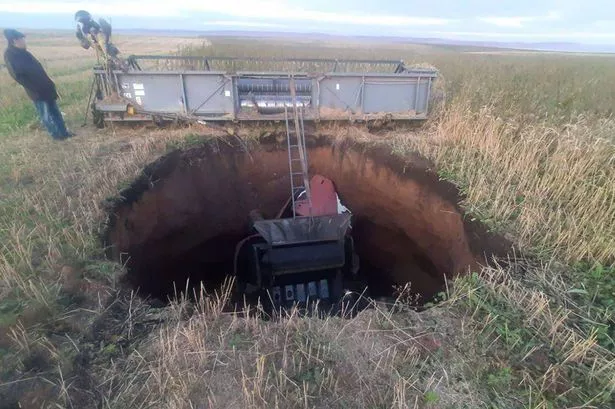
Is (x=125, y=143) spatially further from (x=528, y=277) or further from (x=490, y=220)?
(x=528, y=277)

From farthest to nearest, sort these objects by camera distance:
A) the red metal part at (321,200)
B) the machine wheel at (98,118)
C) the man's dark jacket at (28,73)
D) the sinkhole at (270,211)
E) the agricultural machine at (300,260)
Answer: the machine wheel at (98,118) → the red metal part at (321,200) → the man's dark jacket at (28,73) → the agricultural machine at (300,260) → the sinkhole at (270,211)

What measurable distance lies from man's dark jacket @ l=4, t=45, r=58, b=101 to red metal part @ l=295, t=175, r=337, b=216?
4.81 metres

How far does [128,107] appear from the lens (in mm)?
6863

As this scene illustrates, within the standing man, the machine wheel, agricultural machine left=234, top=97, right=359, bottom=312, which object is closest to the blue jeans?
the standing man

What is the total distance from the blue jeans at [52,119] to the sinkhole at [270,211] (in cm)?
240

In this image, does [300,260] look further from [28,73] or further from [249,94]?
[28,73]

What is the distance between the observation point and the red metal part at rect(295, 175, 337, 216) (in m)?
6.48

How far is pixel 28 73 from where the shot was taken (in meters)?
6.37

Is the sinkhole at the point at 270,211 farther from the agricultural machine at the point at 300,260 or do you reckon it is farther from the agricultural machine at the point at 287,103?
the agricultural machine at the point at 300,260

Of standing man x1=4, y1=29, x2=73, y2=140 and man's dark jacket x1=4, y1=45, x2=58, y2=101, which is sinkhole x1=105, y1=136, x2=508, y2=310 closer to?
standing man x1=4, y1=29, x2=73, y2=140

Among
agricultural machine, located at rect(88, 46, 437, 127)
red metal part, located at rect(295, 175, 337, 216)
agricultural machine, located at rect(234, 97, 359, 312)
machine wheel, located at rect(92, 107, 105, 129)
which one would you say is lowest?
agricultural machine, located at rect(234, 97, 359, 312)

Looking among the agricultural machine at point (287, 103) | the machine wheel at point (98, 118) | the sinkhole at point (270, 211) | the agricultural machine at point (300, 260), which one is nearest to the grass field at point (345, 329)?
the sinkhole at point (270, 211)

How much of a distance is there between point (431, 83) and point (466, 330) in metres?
5.40

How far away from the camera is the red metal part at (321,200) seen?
255 inches
